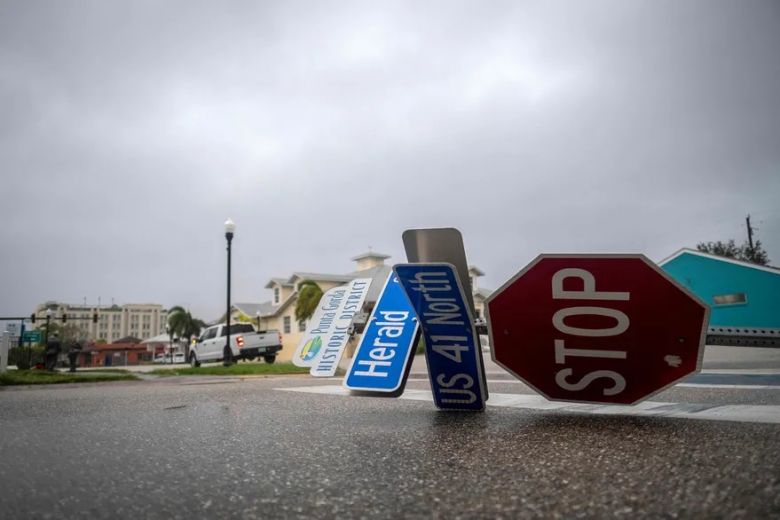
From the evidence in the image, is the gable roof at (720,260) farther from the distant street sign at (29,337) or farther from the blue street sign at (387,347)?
the distant street sign at (29,337)

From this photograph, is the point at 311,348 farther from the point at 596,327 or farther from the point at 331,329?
the point at 596,327

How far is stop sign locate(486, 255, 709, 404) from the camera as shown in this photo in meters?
3.10

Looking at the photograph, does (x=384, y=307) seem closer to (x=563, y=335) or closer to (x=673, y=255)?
(x=563, y=335)

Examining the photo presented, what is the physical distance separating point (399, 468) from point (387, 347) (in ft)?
8.47

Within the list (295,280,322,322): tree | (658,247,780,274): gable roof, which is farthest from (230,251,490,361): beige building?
(658,247,780,274): gable roof

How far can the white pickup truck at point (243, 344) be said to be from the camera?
72.0 feet

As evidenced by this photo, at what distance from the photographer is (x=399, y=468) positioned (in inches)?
85.7

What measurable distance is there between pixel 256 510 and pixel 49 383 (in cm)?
1162

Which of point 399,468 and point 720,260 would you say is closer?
point 399,468

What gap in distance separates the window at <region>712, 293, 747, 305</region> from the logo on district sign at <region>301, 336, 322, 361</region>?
22.8 meters

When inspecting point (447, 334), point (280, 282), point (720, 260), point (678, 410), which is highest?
point (280, 282)

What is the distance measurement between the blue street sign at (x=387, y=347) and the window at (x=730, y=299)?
903 inches

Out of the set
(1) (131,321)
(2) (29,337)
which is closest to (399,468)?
(2) (29,337)

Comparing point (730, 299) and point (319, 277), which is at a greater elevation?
point (319, 277)
